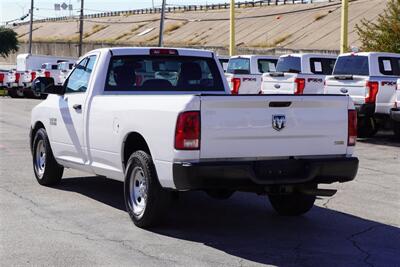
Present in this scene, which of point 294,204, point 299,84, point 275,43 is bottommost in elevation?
point 294,204

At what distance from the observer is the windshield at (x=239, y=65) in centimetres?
2392

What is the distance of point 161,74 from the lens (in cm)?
898

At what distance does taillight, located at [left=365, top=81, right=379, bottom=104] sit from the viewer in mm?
16891

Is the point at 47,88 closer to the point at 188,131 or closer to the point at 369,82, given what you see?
the point at 188,131

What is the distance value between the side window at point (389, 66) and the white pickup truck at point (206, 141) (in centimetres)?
985

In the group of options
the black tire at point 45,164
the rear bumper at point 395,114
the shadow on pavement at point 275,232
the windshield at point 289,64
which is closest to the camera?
the shadow on pavement at point 275,232

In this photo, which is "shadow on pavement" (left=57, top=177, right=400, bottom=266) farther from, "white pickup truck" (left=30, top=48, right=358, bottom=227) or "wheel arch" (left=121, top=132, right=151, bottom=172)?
"wheel arch" (left=121, top=132, right=151, bottom=172)

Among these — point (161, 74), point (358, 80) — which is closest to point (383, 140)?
point (358, 80)

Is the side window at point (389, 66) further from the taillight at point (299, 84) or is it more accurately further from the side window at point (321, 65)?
the side window at point (321, 65)

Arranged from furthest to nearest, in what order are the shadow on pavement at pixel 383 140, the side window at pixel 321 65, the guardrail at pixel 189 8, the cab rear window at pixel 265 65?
the guardrail at pixel 189 8, the cab rear window at pixel 265 65, the side window at pixel 321 65, the shadow on pavement at pixel 383 140

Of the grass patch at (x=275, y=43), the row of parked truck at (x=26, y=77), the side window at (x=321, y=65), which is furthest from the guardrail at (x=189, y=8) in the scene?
the side window at (x=321, y=65)

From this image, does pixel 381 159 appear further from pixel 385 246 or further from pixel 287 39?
pixel 287 39

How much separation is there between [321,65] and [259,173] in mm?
14825

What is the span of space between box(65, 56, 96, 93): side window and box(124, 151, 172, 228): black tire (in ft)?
5.91
